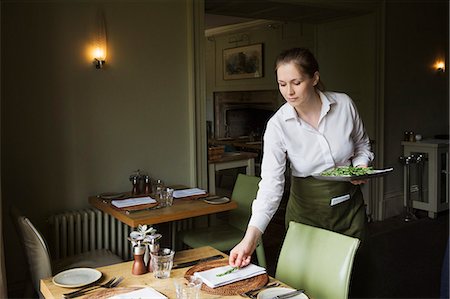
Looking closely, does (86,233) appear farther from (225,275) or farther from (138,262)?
(225,275)

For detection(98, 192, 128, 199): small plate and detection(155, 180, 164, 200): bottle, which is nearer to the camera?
detection(155, 180, 164, 200): bottle

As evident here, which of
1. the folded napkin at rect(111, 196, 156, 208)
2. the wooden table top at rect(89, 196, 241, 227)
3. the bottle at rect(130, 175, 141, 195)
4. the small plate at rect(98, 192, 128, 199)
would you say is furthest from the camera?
the bottle at rect(130, 175, 141, 195)

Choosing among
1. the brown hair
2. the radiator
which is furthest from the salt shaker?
the radiator

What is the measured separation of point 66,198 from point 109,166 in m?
0.38

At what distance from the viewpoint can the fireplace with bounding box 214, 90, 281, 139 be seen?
8023 millimetres

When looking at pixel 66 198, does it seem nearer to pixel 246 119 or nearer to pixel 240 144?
pixel 240 144

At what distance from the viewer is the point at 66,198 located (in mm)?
3416

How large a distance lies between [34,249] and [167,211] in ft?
2.67

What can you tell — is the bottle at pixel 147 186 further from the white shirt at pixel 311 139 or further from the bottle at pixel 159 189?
the white shirt at pixel 311 139

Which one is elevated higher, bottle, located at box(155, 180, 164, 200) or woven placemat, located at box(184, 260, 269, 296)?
bottle, located at box(155, 180, 164, 200)

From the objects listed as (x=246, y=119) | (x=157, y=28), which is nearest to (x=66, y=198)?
(x=157, y=28)

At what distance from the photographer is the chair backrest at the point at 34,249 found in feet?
7.95

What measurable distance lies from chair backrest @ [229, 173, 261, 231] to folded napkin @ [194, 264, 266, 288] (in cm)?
152

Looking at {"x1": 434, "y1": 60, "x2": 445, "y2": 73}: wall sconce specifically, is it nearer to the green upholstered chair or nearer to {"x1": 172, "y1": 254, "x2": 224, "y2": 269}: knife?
the green upholstered chair
